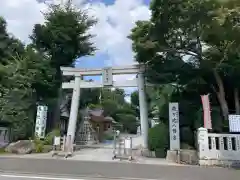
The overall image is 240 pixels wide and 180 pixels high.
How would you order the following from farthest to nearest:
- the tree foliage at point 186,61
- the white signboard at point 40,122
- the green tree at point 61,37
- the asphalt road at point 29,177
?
the green tree at point 61,37 → the white signboard at point 40,122 → the tree foliage at point 186,61 → the asphalt road at point 29,177

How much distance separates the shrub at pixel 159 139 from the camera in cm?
1176

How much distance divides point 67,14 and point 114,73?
577 cm

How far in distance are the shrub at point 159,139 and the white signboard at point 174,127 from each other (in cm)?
62

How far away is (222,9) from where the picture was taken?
7258mm

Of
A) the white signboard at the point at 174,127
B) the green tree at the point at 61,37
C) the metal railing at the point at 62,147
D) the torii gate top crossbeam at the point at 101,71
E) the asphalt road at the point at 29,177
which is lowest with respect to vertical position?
the asphalt road at the point at 29,177

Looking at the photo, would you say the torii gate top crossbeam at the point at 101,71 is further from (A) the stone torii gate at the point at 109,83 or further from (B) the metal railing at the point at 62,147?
(B) the metal railing at the point at 62,147

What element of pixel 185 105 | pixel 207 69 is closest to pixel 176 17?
pixel 207 69

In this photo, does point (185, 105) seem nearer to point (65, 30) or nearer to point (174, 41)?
point (174, 41)

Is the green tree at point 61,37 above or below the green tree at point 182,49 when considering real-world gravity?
above

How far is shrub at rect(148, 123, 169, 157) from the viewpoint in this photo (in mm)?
11758

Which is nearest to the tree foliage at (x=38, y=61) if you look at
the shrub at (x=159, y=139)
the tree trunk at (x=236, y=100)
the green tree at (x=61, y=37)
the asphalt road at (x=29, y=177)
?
the green tree at (x=61, y=37)

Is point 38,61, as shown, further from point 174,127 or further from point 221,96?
point 221,96

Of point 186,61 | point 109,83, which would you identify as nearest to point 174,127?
point 186,61

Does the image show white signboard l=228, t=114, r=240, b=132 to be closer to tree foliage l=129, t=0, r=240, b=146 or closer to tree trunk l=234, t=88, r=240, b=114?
tree foliage l=129, t=0, r=240, b=146
